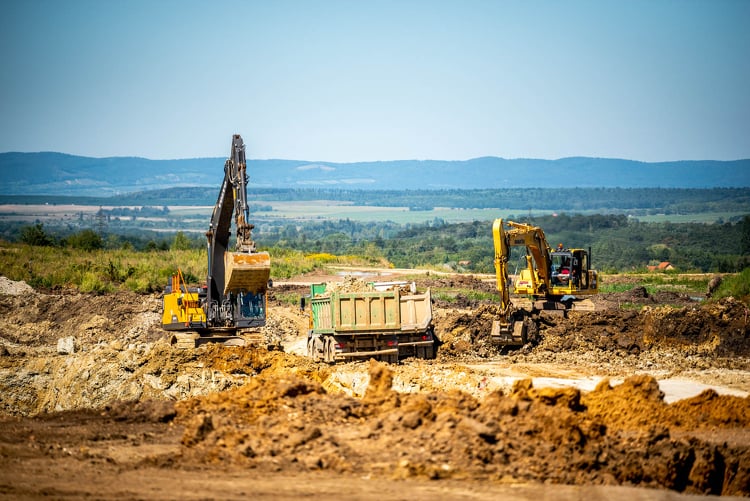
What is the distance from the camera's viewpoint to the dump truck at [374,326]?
931 inches

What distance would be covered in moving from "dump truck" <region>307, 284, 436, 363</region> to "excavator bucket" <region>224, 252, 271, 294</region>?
1858mm

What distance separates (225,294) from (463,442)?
482 inches

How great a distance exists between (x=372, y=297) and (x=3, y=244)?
141ft

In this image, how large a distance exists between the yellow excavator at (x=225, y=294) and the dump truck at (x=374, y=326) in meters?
1.65

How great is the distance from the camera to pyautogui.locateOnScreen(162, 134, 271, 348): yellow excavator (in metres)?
23.0

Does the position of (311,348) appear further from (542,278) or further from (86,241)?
(86,241)

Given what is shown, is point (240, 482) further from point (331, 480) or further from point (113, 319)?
point (113, 319)

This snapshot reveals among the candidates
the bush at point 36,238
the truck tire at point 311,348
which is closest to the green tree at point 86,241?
the bush at point 36,238

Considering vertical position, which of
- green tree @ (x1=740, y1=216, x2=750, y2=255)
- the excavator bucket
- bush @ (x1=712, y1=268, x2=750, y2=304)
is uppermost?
the excavator bucket

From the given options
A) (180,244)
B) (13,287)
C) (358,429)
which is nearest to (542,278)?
(358,429)

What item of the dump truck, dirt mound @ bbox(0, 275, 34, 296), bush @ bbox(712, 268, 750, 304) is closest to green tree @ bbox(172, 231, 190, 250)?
dirt mound @ bbox(0, 275, 34, 296)

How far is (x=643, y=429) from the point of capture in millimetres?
15141

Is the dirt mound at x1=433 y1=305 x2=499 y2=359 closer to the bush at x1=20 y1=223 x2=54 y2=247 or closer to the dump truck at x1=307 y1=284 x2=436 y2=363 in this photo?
the dump truck at x1=307 y1=284 x2=436 y2=363

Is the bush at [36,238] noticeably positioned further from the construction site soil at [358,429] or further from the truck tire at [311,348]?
the truck tire at [311,348]
